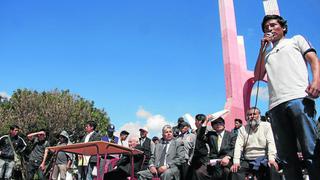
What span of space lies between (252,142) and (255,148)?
92 mm

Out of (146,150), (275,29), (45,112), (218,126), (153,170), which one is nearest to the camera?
(275,29)

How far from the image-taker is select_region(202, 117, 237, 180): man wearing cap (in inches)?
185

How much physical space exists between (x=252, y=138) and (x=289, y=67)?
92.7 inches

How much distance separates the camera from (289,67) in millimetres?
2475

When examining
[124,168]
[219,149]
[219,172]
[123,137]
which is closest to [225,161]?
[219,172]

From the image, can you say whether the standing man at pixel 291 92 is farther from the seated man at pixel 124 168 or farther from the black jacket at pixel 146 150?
the black jacket at pixel 146 150

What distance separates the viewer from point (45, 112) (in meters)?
23.8

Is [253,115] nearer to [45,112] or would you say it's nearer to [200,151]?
[200,151]

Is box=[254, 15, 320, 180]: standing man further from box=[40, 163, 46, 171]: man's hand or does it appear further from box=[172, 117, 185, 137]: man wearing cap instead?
box=[40, 163, 46, 171]: man's hand

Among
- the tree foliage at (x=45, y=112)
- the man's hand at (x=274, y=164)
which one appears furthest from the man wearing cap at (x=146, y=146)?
the tree foliage at (x=45, y=112)

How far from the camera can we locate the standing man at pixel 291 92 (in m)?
2.23

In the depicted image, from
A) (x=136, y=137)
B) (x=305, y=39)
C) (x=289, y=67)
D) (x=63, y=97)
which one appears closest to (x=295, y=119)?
(x=289, y=67)

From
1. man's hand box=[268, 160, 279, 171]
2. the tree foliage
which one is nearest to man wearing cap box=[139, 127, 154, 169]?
man's hand box=[268, 160, 279, 171]

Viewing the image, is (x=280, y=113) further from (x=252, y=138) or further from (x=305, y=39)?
(x=252, y=138)
